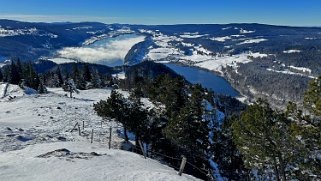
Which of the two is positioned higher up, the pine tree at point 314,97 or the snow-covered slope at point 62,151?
the pine tree at point 314,97

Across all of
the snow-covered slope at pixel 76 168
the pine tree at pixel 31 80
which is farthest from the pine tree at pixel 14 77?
the snow-covered slope at pixel 76 168

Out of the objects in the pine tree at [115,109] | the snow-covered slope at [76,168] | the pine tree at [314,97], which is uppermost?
the pine tree at [314,97]

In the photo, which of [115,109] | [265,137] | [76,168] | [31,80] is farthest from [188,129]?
[31,80]

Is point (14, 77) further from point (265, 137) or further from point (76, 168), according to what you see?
point (76, 168)

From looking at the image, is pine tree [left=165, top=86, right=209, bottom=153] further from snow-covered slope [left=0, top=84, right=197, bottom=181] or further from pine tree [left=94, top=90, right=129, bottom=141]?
snow-covered slope [left=0, top=84, right=197, bottom=181]

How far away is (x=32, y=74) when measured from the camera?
11925 cm

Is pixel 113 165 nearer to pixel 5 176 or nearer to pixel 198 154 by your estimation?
pixel 5 176

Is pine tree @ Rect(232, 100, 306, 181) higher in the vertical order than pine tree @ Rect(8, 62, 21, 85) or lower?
higher

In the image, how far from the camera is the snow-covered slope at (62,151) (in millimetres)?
22359

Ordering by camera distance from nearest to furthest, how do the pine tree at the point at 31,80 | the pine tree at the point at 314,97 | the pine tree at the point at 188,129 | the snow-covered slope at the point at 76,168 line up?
the snow-covered slope at the point at 76,168, the pine tree at the point at 314,97, the pine tree at the point at 188,129, the pine tree at the point at 31,80

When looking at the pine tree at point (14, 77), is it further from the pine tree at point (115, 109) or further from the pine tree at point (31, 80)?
the pine tree at point (115, 109)

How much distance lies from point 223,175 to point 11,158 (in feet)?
107

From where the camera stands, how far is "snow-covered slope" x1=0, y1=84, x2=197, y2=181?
73.4 ft

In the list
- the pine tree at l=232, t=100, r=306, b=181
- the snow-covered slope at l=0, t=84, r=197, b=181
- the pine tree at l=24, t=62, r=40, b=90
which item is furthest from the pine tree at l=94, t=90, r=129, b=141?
the pine tree at l=24, t=62, r=40, b=90
